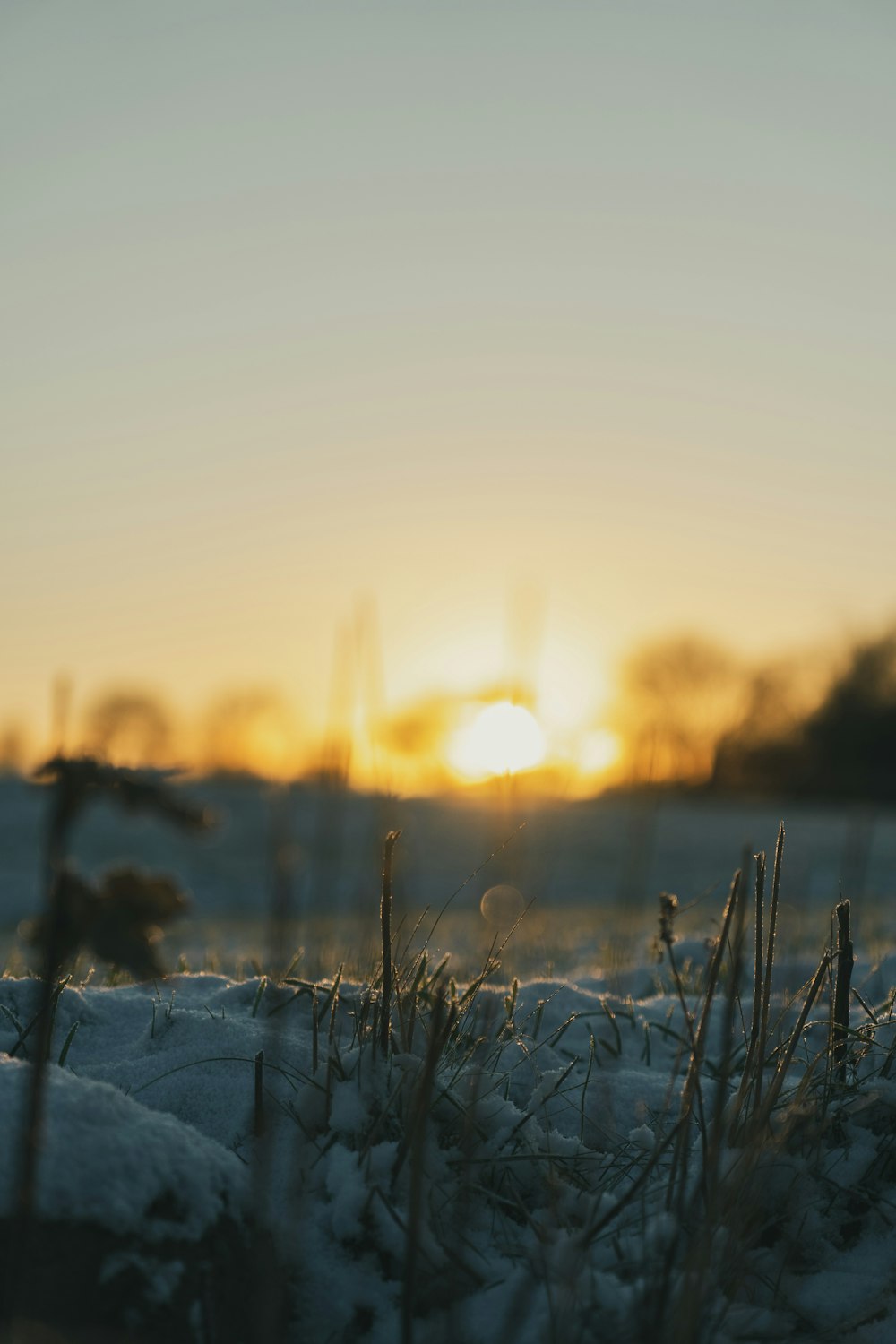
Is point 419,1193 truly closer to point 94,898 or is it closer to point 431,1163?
point 431,1163

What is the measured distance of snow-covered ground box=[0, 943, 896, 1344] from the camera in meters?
1.52

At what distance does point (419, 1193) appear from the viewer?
1427mm

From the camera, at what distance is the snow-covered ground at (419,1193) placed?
1.52 metres

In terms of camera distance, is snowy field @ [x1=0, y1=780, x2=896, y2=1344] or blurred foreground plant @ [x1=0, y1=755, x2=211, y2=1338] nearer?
blurred foreground plant @ [x1=0, y1=755, x2=211, y2=1338]

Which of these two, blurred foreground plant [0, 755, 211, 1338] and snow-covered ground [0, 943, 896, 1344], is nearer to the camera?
blurred foreground plant [0, 755, 211, 1338]

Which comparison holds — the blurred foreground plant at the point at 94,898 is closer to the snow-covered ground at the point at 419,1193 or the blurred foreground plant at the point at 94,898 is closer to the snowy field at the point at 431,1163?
the snowy field at the point at 431,1163

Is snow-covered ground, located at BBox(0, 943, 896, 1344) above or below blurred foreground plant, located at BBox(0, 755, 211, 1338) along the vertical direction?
below

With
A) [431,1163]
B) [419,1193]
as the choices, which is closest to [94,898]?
[419,1193]

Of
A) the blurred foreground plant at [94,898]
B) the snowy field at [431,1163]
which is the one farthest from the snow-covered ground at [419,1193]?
the blurred foreground plant at [94,898]

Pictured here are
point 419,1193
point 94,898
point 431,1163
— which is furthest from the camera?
point 431,1163

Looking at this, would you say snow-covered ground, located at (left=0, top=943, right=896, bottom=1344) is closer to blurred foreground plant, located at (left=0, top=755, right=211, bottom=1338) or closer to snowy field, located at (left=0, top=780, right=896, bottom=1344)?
snowy field, located at (left=0, top=780, right=896, bottom=1344)

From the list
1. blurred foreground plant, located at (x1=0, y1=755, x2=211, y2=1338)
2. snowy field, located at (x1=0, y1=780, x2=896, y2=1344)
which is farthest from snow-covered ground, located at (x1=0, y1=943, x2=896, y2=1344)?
blurred foreground plant, located at (x1=0, y1=755, x2=211, y2=1338)

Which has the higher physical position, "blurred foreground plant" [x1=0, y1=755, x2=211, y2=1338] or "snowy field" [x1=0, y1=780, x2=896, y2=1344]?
"blurred foreground plant" [x1=0, y1=755, x2=211, y2=1338]

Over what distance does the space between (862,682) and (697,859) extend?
1716cm
